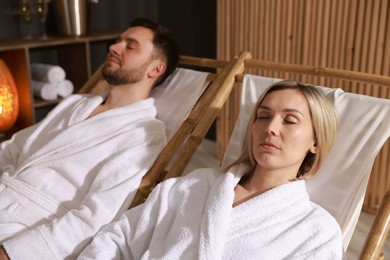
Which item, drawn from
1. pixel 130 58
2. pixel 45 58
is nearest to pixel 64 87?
pixel 45 58

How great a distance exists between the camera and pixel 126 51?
6.66ft

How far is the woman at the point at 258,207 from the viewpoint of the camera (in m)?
1.28

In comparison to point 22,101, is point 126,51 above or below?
above

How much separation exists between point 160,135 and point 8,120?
1.17 m

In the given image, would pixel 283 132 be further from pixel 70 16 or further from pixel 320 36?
pixel 70 16

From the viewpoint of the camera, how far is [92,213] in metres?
1.56

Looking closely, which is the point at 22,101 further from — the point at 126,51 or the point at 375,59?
the point at 375,59

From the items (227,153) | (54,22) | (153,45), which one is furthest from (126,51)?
(54,22)

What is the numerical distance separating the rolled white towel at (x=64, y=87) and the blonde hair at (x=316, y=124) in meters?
1.78

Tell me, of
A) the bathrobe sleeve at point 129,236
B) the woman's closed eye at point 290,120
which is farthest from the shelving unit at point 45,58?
the woman's closed eye at point 290,120

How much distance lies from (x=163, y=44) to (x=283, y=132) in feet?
2.97

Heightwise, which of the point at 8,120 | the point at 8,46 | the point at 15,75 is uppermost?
the point at 8,46

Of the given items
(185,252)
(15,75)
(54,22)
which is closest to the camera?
(185,252)

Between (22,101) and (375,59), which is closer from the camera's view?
(375,59)
